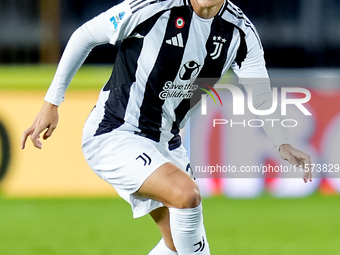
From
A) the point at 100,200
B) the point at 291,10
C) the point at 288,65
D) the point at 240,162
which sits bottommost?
the point at 100,200

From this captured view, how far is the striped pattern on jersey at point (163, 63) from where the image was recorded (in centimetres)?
240

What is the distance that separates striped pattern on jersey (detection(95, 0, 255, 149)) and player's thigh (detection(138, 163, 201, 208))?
331mm

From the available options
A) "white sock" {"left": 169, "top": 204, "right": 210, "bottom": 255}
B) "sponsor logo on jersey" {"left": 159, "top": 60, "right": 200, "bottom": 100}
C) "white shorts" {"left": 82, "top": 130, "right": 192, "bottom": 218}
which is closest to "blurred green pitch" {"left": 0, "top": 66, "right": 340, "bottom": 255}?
"white shorts" {"left": 82, "top": 130, "right": 192, "bottom": 218}

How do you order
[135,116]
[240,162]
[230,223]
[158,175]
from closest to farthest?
[158,175] < [135,116] < [230,223] < [240,162]

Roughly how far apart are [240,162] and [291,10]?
2198 millimetres

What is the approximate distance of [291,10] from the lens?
6352 millimetres

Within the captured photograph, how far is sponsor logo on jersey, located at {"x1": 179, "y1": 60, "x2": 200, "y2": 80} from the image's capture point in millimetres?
2463

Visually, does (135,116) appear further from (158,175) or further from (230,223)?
(230,223)

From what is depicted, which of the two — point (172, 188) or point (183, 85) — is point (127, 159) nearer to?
point (172, 188)

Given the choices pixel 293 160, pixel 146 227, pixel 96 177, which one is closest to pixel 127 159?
pixel 293 160

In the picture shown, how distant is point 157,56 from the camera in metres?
2.43

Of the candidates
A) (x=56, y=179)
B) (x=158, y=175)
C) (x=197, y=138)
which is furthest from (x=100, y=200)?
(x=158, y=175)

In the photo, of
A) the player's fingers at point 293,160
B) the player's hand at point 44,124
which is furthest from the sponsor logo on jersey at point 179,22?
the player's fingers at point 293,160

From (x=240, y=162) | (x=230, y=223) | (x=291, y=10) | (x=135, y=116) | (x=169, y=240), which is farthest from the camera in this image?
(x=291, y=10)
